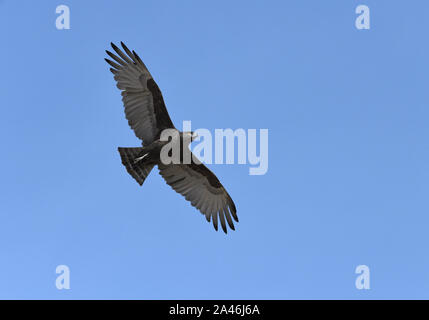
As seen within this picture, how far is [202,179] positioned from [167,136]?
1.46 meters

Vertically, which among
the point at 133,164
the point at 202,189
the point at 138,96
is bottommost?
the point at 202,189

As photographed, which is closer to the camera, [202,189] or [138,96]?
[138,96]

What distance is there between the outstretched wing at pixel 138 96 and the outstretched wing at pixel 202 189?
3.14 feet

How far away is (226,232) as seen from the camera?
38.7 feet

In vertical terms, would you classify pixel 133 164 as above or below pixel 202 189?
above

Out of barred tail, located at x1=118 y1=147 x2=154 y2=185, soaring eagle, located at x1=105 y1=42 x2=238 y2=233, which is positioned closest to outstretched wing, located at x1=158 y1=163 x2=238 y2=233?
soaring eagle, located at x1=105 y1=42 x2=238 y2=233

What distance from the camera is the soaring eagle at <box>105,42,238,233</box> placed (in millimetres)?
11070

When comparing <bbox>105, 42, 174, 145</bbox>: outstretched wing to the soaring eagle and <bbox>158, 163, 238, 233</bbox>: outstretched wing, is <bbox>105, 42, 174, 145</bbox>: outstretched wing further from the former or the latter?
<bbox>158, 163, 238, 233</bbox>: outstretched wing

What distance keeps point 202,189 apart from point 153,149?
169cm

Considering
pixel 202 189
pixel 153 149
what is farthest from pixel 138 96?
pixel 202 189

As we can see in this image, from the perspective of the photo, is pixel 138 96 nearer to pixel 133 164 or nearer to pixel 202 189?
pixel 133 164

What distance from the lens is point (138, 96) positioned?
37.4 ft
